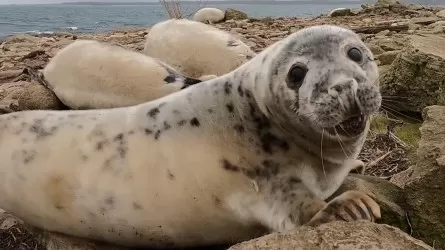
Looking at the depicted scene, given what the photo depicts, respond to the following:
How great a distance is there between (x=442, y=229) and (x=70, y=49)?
271 cm

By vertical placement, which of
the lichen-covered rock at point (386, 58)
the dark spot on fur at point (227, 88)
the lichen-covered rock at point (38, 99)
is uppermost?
the dark spot on fur at point (227, 88)

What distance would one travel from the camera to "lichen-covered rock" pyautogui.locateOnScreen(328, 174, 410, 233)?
2.69 meters

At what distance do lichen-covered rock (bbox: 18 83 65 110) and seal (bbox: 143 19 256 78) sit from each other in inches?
33.8

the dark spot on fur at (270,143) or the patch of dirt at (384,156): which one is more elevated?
the dark spot on fur at (270,143)

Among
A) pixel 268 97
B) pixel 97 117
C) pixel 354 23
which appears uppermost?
pixel 268 97

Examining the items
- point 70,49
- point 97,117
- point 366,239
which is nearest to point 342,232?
point 366,239

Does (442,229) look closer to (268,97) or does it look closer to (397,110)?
(268,97)

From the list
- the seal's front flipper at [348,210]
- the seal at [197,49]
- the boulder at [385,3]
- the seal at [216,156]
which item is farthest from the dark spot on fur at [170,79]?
the boulder at [385,3]

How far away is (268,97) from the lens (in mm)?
2791

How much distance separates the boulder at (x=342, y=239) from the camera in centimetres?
197

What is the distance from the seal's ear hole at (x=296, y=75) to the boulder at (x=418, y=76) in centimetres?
140

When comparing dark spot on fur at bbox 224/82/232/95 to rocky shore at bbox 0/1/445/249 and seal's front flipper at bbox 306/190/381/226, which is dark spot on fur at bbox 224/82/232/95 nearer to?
rocky shore at bbox 0/1/445/249

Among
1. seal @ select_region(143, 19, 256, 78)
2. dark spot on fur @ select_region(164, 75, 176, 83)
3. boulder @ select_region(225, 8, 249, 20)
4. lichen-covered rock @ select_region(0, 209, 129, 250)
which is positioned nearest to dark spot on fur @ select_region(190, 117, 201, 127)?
lichen-covered rock @ select_region(0, 209, 129, 250)

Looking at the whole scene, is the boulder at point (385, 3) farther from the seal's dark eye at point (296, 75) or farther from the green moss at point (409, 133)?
the seal's dark eye at point (296, 75)
